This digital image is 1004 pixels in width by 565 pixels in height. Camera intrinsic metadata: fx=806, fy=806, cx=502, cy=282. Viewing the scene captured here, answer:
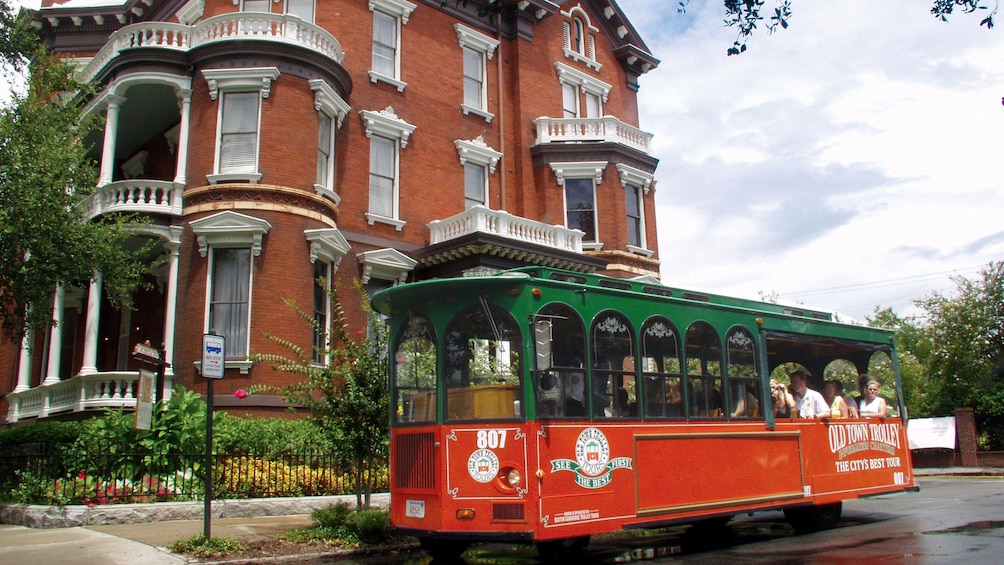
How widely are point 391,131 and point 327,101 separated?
292 cm

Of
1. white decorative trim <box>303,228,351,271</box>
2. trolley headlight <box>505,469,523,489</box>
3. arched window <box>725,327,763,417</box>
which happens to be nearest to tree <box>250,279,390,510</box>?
trolley headlight <box>505,469,523,489</box>

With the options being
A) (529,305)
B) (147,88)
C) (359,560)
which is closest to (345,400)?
(359,560)

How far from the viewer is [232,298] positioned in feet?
61.7

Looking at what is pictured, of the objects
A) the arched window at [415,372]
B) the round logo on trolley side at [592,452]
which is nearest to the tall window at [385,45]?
the arched window at [415,372]

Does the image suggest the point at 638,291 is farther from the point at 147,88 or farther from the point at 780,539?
the point at 147,88

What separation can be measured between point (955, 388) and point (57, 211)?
2969 cm

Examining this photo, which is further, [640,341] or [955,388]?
[955,388]

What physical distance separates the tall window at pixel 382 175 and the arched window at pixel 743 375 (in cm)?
1349

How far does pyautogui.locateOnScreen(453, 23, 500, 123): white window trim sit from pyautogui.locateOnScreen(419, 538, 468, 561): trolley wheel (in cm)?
1783

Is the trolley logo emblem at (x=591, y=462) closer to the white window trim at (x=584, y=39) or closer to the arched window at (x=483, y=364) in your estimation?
the arched window at (x=483, y=364)

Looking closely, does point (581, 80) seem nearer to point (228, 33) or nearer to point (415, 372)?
point (228, 33)

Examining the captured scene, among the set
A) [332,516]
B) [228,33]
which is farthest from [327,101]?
[332,516]

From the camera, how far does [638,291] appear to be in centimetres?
1016

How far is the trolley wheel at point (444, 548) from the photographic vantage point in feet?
31.5
